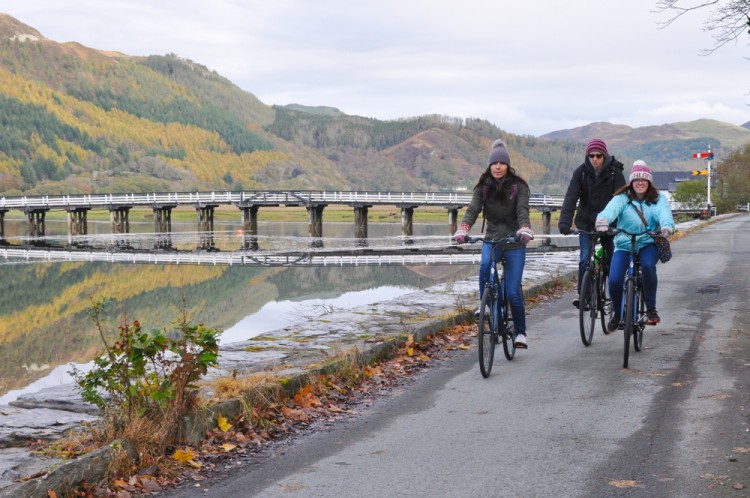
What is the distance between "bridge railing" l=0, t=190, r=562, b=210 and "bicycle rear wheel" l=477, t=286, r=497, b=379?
60.2m

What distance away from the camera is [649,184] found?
30.8ft

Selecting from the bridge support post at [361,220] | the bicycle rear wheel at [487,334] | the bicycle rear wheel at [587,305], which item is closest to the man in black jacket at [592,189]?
the bicycle rear wheel at [587,305]

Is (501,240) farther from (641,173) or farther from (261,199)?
(261,199)

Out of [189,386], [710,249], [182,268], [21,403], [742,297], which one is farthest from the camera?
[182,268]

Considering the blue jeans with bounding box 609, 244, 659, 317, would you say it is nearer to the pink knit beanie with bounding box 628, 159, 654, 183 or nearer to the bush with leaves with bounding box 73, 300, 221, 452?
the pink knit beanie with bounding box 628, 159, 654, 183

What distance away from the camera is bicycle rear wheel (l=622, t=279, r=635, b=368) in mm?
8609

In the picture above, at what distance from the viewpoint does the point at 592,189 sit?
1062cm

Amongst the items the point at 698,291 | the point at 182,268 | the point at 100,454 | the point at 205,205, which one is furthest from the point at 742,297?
the point at 205,205

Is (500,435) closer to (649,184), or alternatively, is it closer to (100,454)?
(100,454)

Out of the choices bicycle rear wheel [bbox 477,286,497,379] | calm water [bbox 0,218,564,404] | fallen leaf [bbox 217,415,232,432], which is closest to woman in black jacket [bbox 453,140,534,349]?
bicycle rear wheel [bbox 477,286,497,379]

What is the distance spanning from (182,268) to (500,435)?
31.9 meters

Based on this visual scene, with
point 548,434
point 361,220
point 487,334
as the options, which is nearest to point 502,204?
point 487,334

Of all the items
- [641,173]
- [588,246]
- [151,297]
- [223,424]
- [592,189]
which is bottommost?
[151,297]

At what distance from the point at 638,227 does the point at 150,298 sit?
21.4m
